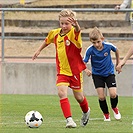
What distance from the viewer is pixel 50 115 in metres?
12.0

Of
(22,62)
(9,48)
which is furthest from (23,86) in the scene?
(9,48)

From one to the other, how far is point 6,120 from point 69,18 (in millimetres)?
2122

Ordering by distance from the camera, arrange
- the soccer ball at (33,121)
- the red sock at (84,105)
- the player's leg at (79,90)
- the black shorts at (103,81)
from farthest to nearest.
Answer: the black shorts at (103,81), the red sock at (84,105), the player's leg at (79,90), the soccer ball at (33,121)

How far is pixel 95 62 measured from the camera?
452 inches

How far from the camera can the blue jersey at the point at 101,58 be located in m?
11.4

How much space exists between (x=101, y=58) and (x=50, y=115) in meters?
1.41

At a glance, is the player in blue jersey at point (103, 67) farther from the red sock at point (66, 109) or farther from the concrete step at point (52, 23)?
the concrete step at point (52, 23)

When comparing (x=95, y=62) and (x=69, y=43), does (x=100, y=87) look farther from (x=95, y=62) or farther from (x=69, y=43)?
(x=69, y=43)

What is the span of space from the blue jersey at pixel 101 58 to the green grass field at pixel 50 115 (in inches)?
31.6

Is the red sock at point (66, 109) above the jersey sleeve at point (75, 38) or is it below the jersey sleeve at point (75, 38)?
below

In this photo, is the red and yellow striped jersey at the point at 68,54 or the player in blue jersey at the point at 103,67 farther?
the player in blue jersey at the point at 103,67

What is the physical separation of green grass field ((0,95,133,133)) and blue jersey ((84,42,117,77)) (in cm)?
80

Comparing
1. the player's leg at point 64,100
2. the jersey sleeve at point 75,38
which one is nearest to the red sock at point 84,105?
the player's leg at point 64,100

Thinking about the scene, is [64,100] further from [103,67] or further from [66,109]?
[103,67]
